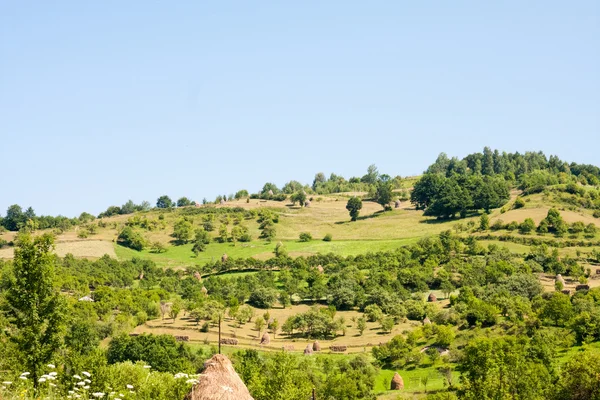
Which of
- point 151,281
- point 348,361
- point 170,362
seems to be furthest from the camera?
point 151,281

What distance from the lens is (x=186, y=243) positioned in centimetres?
16188

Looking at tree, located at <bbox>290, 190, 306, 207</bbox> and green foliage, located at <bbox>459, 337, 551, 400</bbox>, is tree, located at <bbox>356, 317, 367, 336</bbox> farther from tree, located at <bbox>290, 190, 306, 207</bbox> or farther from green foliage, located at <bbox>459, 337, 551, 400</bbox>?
tree, located at <bbox>290, 190, 306, 207</bbox>

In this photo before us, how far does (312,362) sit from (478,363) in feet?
71.1

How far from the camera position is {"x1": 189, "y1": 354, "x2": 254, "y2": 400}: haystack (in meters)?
26.4

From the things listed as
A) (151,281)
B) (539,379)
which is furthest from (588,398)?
(151,281)

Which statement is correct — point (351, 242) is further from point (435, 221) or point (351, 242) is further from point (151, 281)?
point (151, 281)

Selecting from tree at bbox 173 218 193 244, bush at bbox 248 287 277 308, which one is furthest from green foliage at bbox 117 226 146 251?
bush at bbox 248 287 277 308

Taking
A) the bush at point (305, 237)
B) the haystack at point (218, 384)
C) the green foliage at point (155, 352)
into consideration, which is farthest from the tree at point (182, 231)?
the haystack at point (218, 384)

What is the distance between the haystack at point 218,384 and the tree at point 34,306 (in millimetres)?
6839

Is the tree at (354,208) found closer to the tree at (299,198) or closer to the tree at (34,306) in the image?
the tree at (299,198)

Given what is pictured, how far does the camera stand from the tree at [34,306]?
94.9ft

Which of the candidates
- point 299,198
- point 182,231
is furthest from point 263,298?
point 299,198

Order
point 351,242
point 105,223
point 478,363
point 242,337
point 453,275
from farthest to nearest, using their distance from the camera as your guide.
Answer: point 105,223
point 351,242
point 453,275
point 242,337
point 478,363

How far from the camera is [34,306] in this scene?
95.3ft
